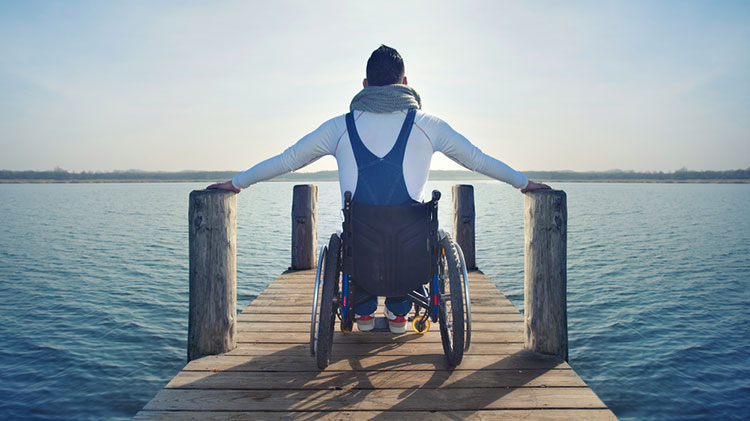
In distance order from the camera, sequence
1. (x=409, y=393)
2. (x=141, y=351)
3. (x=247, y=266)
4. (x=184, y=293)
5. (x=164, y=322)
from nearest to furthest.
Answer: (x=409, y=393) → (x=141, y=351) → (x=164, y=322) → (x=184, y=293) → (x=247, y=266)

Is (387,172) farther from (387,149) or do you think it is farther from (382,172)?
(387,149)

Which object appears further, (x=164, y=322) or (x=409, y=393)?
(x=164, y=322)

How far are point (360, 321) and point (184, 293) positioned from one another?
314 inches

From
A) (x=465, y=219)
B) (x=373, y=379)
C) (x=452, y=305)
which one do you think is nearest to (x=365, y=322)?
(x=373, y=379)

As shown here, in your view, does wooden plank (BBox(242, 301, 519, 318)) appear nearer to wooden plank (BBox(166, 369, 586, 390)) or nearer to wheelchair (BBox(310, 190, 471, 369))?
wooden plank (BBox(166, 369, 586, 390))

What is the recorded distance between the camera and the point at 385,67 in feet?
8.89

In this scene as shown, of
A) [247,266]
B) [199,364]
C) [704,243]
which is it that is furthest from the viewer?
[704,243]

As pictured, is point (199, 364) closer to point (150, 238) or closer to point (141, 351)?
point (141, 351)

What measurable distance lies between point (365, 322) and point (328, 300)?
0.91m

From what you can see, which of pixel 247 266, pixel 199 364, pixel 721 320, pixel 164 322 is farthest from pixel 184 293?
pixel 721 320

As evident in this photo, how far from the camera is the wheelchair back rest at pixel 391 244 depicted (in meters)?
2.53

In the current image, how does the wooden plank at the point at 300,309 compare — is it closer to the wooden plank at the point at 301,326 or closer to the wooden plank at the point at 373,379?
A: the wooden plank at the point at 301,326

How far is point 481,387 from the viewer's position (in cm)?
263

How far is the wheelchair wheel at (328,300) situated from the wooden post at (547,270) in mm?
1353
